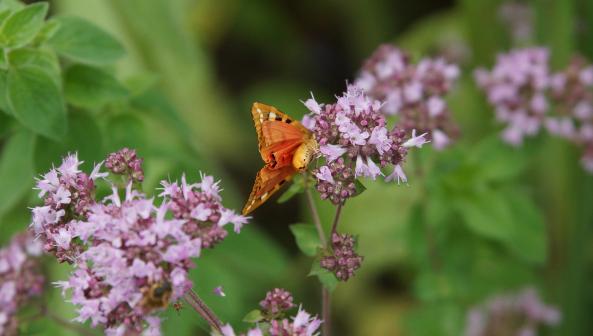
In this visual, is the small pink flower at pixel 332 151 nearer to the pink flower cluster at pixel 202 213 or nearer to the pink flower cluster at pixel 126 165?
the pink flower cluster at pixel 202 213

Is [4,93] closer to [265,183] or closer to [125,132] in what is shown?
[125,132]

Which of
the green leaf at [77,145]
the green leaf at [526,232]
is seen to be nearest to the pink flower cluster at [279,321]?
the green leaf at [77,145]

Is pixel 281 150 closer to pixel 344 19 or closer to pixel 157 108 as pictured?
pixel 157 108

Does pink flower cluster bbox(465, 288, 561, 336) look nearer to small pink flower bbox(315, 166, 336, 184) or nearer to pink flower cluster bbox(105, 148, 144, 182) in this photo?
small pink flower bbox(315, 166, 336, 184)

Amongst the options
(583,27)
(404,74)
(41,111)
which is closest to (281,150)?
(41,111)

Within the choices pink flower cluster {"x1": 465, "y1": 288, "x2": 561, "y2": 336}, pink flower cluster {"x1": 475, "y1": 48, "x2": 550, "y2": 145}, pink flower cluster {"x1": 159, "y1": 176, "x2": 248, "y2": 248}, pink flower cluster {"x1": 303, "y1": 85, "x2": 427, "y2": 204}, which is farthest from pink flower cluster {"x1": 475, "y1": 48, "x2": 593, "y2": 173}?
pink flower cluster {"x1": 159, "y1": 176, "x2": 248, "y2": 248}
